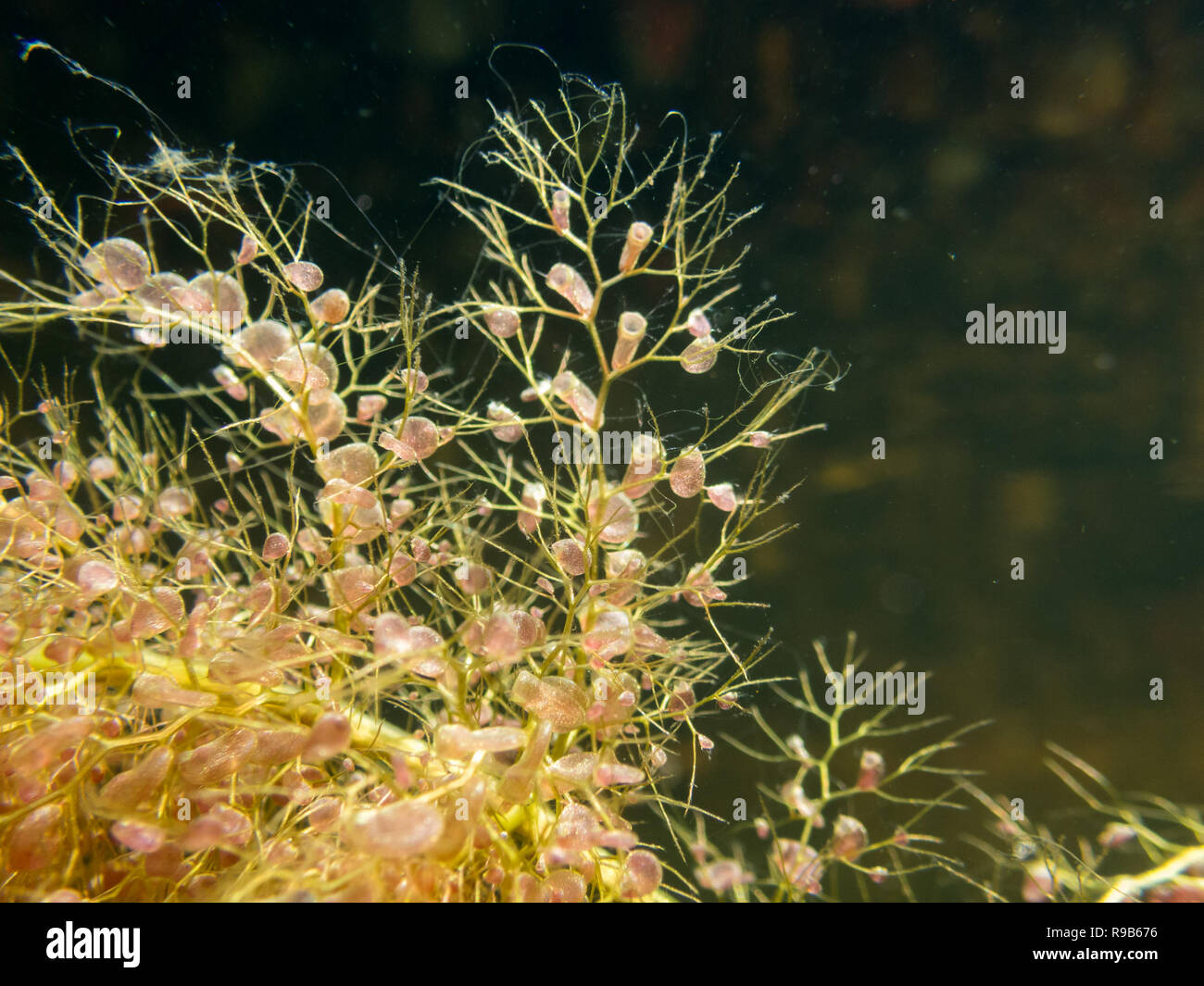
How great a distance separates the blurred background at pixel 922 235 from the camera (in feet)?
3.79

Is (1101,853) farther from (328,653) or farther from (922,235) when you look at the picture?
(328,653)

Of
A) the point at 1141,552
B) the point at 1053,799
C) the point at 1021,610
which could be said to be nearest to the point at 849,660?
the point at 1021,610

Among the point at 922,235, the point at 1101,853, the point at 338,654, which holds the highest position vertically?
the point at 922,235

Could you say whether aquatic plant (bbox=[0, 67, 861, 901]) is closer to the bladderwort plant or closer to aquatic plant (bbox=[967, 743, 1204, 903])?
the bladderwort plant

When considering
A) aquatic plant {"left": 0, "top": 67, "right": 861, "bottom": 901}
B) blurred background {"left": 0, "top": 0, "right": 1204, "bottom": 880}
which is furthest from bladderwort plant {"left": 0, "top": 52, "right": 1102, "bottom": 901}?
blurred background {"left": 0, "top": 0, "right": 1204, "bottom": 880}

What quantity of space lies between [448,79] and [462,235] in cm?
26

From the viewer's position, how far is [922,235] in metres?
1.27

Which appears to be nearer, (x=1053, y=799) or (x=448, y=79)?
(x=448, y=79)

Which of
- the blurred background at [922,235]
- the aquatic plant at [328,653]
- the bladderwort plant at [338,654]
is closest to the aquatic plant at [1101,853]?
the blurred background at [922,235]

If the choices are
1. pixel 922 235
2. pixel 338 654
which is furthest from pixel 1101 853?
pixel 338 654

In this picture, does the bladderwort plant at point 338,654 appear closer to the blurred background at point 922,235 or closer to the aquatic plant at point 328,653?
the aquatic plant at point 328,653

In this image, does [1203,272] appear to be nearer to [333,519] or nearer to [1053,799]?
[1053,799]
